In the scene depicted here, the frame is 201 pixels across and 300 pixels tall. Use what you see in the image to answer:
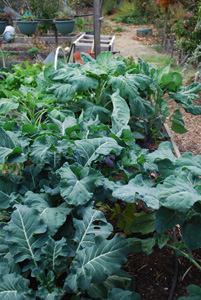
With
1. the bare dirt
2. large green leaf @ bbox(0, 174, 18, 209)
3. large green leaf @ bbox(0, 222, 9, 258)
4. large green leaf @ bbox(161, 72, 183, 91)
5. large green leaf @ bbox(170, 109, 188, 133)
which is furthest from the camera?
the bare dirt

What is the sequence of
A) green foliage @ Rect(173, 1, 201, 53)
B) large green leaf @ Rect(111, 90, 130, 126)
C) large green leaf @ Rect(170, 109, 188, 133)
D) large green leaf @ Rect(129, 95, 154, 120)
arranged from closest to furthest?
large green leaf @ Rect(111, 90, 130, 126) → large green leaf @ Rect(129, 95, 154, 120) → large green leaf @ Rect(170, 109, 188, 133) → green foliage @ Rect(173, 1, 201, 53)

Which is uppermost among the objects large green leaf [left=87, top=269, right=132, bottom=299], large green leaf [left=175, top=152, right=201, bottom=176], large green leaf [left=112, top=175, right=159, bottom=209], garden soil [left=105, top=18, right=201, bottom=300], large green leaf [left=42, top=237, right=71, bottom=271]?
large green leaf [left=175, top=152, right=201, bottom=176]

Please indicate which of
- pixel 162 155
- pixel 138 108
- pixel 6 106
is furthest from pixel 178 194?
pixel 6 106

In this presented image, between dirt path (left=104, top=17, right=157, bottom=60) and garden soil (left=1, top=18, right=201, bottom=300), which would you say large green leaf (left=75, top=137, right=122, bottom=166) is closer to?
garden soil (left=1, top=18, right=201, bottom=300)

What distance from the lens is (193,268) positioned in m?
1.65

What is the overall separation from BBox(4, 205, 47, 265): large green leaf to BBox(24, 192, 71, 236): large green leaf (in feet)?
0.12

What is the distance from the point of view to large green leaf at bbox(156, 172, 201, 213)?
1.07m

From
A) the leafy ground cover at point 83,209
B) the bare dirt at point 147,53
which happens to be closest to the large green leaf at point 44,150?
the leafy ground cover at point 83,209

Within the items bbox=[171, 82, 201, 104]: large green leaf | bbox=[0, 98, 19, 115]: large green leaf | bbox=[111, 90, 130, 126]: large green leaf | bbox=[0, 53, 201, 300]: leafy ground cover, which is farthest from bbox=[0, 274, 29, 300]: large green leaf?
bbox=[171, 82, 201, 104]: large green leaf

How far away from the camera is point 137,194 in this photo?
1.25 meters

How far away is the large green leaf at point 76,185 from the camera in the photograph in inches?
53.6

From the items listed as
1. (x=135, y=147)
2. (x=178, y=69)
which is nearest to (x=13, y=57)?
(x=178, y=69)

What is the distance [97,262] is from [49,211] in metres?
0.35

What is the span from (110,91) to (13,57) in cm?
603
